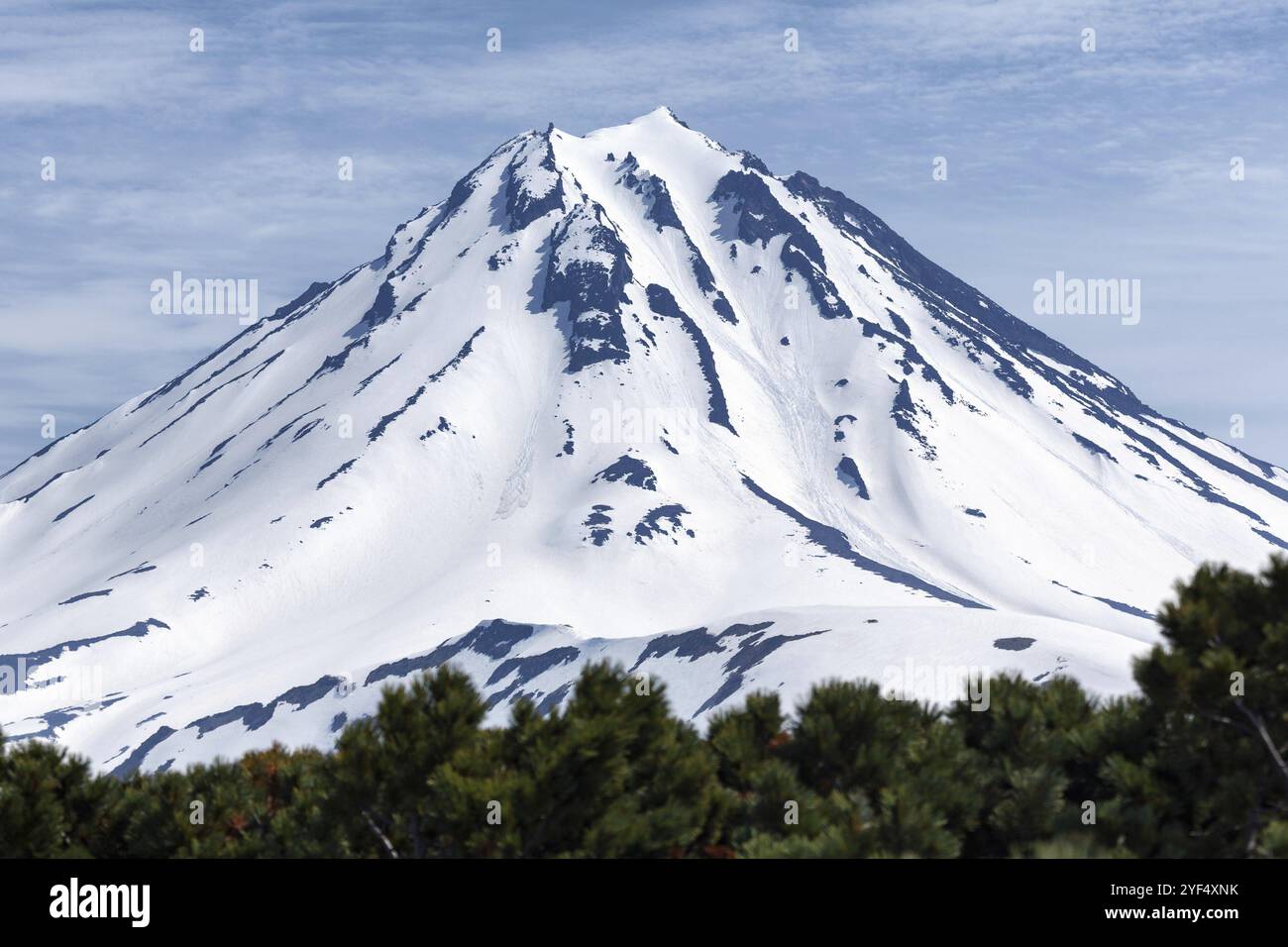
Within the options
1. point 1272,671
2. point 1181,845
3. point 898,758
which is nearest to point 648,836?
point 898,758

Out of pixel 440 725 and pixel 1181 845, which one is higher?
pixel 440 725

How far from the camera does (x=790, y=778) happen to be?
2617cm

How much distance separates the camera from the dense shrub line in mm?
23750

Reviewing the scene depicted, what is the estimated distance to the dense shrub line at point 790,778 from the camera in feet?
77.9
